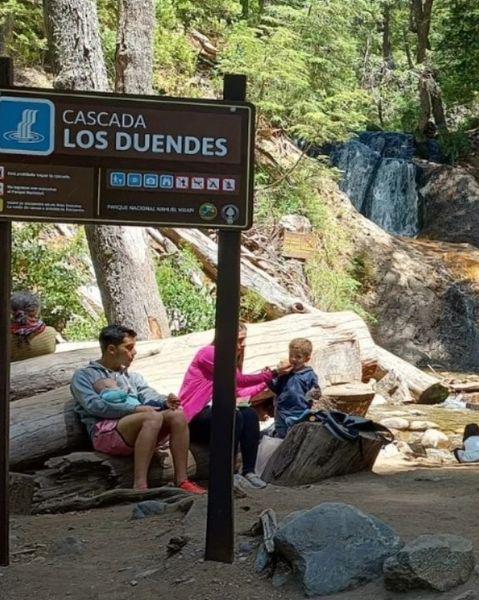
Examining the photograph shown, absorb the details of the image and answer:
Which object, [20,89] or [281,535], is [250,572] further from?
[20,89]

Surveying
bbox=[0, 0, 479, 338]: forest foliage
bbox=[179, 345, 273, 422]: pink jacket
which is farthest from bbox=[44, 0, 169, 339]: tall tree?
bbox=[179, 345, 273, 422]: pink jacket

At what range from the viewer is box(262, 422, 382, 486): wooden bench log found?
19.2 feet

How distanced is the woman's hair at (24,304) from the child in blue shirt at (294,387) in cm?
197

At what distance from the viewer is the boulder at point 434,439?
920 cm

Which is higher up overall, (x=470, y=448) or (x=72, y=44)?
(x=72, y=44)

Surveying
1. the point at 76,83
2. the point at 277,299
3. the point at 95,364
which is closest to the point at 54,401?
the point at 95,364

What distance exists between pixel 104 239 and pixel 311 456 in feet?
12.6

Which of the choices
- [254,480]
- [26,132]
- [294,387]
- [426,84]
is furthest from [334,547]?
[426,84]

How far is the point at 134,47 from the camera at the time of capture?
919 cm

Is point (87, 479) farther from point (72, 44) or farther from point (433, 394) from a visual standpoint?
point (433, 394)

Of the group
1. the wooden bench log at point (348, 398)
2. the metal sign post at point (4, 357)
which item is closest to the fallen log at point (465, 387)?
the wooden bench log at point (348, 398)

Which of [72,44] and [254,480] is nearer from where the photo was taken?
[254,480]

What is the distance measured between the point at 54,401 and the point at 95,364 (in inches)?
23.1

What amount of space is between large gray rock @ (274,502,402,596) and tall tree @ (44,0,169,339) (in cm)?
554
